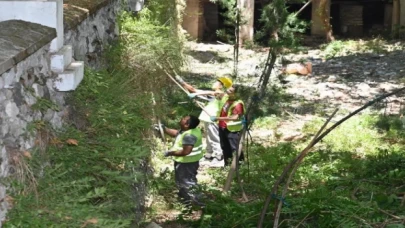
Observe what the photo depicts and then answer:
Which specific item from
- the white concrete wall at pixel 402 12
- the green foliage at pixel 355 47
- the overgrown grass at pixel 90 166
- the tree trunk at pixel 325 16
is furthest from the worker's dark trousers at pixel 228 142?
the white concrete wall at pixel 402 12

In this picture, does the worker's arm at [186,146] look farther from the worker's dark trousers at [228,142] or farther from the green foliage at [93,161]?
the worker's dark trousers at [228,142]

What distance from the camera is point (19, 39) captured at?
12.4 feet

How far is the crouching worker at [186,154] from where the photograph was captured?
314 inches

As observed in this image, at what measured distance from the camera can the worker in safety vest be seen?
9.55 m

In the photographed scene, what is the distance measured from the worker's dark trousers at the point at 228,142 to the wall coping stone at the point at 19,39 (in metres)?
5.82

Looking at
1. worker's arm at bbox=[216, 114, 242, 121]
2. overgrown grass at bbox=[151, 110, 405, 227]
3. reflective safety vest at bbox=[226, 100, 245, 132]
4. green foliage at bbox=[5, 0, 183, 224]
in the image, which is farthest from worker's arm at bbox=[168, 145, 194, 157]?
reflective safety vest at bbox=[226, 100, 245, 132]

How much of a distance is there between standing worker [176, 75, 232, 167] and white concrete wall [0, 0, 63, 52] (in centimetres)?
569

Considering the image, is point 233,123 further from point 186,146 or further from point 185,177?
point 186,146

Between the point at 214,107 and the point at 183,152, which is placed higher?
the point at 183,152

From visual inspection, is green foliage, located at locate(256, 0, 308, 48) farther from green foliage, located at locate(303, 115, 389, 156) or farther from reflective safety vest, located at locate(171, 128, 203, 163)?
green foliage, located at locate(303, 115, 389, 156)

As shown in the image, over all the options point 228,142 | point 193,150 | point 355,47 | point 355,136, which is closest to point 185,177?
point 193,150

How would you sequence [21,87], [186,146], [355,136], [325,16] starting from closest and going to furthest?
1. [21,87]
2. [186,146]
3. [355,136]
4. [325,16]

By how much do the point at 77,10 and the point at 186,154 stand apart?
9.92 ft

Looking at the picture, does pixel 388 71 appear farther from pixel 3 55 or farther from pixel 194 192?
pixel 3 55
